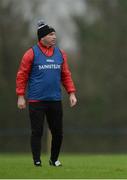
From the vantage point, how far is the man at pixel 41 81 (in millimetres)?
13109

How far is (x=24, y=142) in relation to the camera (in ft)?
128

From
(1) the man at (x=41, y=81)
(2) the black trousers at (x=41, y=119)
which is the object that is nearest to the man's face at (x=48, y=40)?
(1) the man at (x=41, y=81)

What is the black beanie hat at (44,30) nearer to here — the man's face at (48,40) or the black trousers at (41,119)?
the man's face at (48,40)

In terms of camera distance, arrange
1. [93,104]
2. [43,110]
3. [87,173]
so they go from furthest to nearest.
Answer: [93,104]
[43,110]
[87,173]

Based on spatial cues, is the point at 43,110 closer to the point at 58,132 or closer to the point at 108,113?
the point at 58,132

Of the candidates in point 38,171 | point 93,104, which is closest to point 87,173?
point 38,171

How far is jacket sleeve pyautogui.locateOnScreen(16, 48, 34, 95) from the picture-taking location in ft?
42.9

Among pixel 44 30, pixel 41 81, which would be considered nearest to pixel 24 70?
pixel 41 81

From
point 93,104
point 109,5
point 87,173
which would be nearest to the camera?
point 87,173

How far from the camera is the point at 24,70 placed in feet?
43.0

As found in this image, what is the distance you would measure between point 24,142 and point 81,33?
1023 cm

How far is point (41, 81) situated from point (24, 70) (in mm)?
314

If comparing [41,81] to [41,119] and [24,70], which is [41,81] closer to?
[24,70]

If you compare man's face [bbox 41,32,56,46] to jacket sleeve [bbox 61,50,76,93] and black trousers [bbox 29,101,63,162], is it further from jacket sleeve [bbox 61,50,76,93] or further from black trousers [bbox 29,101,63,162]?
black trousers [bbox 29,101,63,162]
